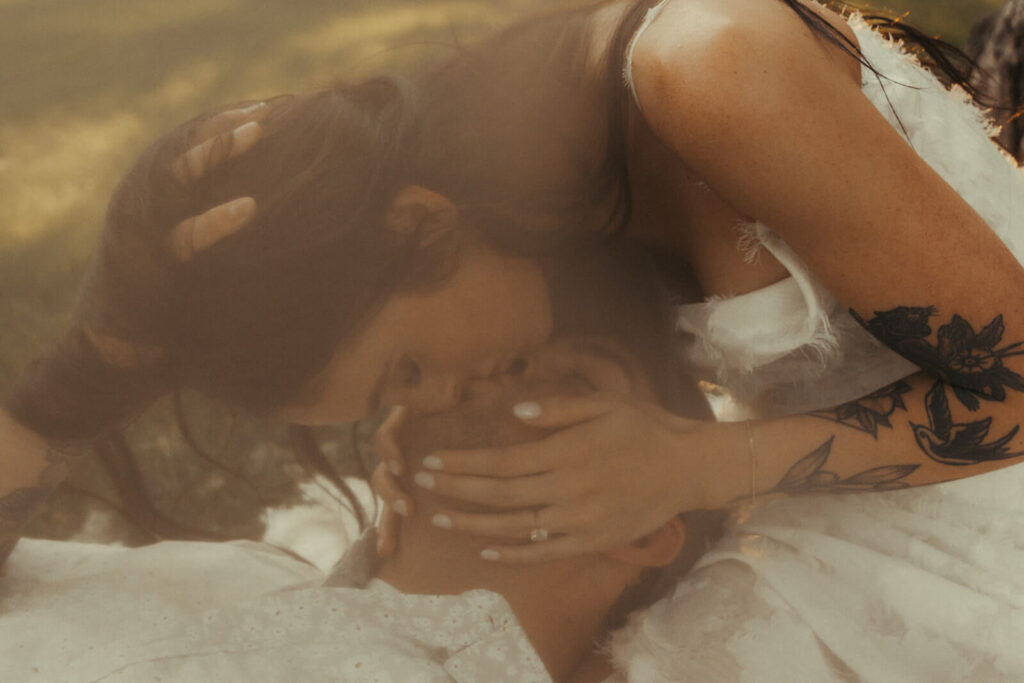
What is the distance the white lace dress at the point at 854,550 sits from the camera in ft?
2.26

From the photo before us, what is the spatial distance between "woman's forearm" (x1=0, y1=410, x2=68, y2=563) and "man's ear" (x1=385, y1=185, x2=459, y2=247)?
0.24 m

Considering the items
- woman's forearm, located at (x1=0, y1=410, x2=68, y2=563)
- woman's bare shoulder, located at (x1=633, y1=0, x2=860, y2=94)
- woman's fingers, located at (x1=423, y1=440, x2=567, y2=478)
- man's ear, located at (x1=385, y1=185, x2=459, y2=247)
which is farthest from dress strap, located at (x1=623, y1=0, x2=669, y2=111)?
woman's forearm, located at (x1=0, y1=410, x2=68, y2=563)

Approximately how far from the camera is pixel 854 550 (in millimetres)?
744

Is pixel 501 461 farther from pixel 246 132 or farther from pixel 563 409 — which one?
pixel 246 132

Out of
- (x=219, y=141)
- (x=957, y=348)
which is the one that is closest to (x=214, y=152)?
(x=219, y=141)

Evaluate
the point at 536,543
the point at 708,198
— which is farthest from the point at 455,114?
the point at 536,543

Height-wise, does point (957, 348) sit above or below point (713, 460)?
above

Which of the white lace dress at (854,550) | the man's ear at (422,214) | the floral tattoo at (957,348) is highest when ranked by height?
the man's ear at (422,214)

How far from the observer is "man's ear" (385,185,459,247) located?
1.77 ft

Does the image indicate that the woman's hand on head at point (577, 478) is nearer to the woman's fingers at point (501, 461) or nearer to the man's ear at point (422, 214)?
the woman's fingers at point (501, 461)

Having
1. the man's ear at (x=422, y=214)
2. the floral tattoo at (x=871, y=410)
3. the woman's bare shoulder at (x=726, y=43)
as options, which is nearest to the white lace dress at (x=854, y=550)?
the floral tattoo at (x=871, y=410)

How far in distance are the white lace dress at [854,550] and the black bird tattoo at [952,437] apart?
0.04 meters

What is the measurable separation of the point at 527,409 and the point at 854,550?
1.08 ft

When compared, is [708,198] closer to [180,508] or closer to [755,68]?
[755,68]
